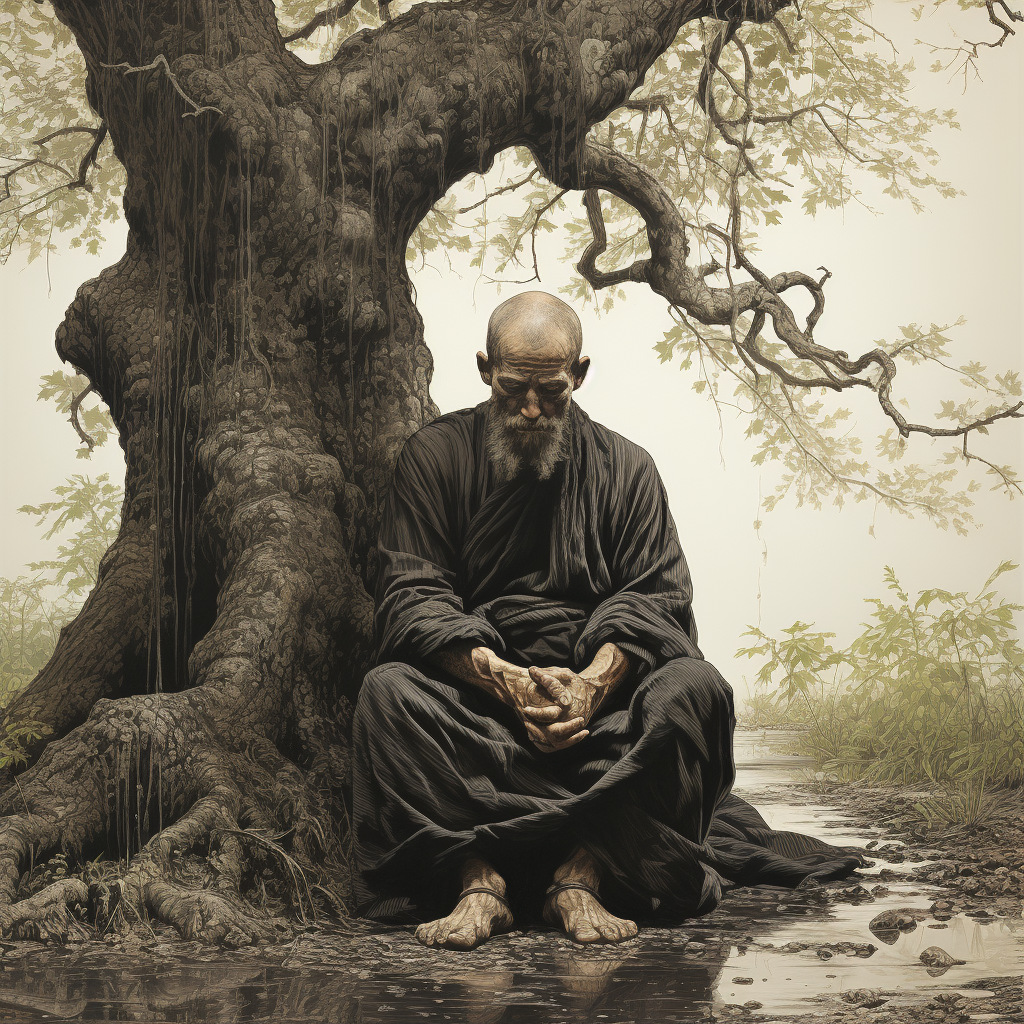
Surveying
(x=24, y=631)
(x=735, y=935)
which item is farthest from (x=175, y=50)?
(x=735, y=935)

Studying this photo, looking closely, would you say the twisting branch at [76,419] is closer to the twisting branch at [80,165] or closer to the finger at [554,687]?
the twisting branch at [80,165]

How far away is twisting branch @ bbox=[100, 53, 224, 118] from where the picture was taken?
428 cm

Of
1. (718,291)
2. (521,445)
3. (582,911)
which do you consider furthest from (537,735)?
(718,291)

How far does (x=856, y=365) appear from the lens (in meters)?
5.39

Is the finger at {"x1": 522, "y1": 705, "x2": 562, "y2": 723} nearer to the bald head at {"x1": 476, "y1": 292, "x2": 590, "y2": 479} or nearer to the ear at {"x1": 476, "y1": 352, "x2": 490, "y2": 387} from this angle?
the bald head at {"x1": 476, "y1": 292, "x2": 590, "y2": 479}

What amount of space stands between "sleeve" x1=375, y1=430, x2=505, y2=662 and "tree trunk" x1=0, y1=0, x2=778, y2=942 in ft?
1.68

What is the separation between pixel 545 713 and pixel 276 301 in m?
2.07

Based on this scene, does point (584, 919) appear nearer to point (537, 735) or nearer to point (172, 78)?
point (537, 735)

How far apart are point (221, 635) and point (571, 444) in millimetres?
1362

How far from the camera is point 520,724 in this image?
11.5 feet

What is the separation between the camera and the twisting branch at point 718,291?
529 centimetres

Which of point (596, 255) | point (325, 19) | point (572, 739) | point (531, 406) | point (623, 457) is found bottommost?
point (572, 739)

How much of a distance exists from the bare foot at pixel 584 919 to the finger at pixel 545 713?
0.50 m

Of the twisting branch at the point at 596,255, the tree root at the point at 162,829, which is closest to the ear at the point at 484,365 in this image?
the tree root at the point at 162,829
